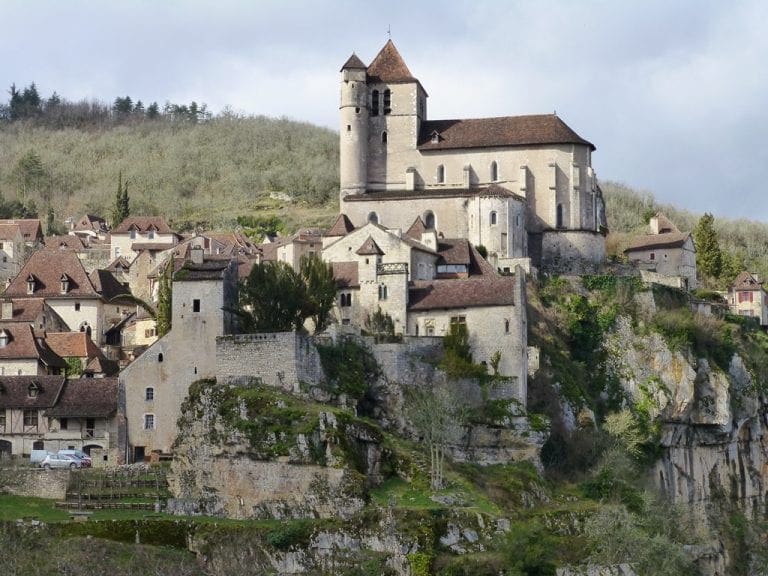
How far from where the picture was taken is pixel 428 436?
8231 centimetres

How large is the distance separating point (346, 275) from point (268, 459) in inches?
832

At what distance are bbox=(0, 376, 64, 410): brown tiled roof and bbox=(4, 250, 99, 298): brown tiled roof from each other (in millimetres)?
16246

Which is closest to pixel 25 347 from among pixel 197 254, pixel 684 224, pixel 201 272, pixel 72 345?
pixel 72 345

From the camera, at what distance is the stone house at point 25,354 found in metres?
91.4

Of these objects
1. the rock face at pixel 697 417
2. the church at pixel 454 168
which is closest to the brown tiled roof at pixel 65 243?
the church at pixel 454 168

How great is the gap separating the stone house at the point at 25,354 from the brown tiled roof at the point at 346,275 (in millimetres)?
16507

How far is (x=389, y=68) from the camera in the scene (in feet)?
378

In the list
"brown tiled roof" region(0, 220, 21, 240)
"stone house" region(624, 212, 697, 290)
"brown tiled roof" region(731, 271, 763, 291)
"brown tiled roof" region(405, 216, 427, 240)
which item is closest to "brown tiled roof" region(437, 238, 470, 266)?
"brown tiled roof" region(405, 216, 427, 240)

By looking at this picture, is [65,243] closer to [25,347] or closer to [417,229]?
[417,229]

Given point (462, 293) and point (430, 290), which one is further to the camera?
point (430, 290)

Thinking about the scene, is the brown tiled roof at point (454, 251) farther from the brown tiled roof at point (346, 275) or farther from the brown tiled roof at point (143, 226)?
the brown tiled roof at point (143, 226)

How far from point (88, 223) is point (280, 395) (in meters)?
78.4

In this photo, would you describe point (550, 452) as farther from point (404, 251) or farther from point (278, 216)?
point (278, 216)

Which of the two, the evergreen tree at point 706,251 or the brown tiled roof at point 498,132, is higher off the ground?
the brown tiled roof at point 498,132
